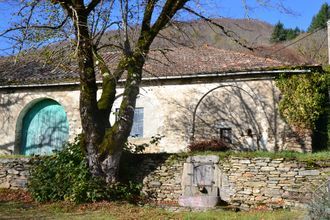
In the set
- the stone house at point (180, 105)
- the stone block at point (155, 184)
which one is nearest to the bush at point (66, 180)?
the stone block at point (155, 184)

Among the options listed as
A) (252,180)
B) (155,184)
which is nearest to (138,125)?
(155,184)

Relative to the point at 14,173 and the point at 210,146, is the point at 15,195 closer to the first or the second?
the point at 14,173

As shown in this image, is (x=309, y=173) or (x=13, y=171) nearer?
(x=309, y=173)

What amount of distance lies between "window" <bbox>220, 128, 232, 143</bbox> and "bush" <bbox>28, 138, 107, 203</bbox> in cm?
629

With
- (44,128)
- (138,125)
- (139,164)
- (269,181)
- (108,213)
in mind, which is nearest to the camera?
(108,213)

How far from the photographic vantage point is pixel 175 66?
18.8 meters

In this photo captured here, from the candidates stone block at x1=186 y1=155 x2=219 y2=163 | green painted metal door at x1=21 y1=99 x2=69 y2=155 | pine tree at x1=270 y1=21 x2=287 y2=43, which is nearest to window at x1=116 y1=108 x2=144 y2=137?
green painted metal door at x1=21 y1=99 x2=69 y2=155

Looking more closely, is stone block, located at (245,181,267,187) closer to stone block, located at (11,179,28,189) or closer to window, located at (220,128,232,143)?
window, located at (220,128,232,143)

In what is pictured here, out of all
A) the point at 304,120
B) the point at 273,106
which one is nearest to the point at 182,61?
the point at 273,106

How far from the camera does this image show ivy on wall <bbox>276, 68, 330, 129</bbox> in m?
16.4

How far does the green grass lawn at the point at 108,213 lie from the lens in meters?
10.2

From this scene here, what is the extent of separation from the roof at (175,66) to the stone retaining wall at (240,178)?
408cm

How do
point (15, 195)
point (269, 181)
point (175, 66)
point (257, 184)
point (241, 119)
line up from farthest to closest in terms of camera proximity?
point (175, 66)
point (241, 119)
point (15, 195)
point (257, 184)
point (269, 181)

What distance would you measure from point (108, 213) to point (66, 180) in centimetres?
266
